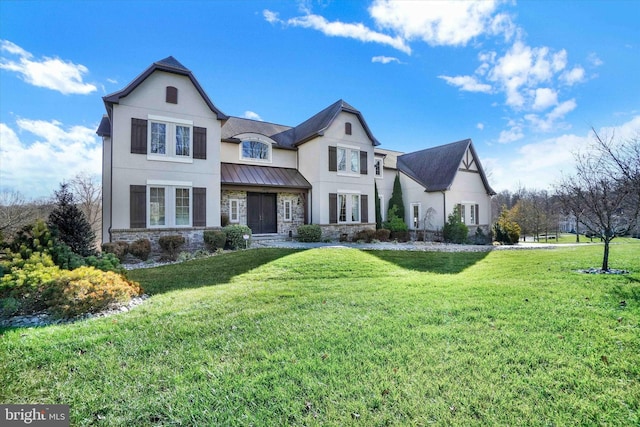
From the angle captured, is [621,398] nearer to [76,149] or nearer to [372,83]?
[372,83]

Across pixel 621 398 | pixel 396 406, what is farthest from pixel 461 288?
pixel 396 406

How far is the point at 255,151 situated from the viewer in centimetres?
1789

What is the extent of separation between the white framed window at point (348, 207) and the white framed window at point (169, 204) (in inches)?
352

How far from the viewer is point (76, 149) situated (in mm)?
15953

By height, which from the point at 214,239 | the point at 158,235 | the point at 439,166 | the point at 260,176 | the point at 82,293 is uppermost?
the point at 439,166

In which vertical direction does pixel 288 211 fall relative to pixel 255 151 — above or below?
below

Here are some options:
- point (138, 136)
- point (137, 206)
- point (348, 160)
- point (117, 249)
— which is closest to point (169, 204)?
point (137, 206)

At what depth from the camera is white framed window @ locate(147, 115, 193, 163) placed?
13.3 meters

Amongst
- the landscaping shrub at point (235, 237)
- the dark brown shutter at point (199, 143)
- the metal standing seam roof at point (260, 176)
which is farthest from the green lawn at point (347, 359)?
the metal standing seam roof at point (260, 176)

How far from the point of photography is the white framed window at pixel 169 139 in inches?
524

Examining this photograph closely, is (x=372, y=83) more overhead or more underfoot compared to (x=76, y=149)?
more overhead

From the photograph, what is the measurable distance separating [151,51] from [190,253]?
996 cm

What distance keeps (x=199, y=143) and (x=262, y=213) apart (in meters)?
5.34

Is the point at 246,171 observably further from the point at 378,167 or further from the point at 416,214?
the point at 416,214
